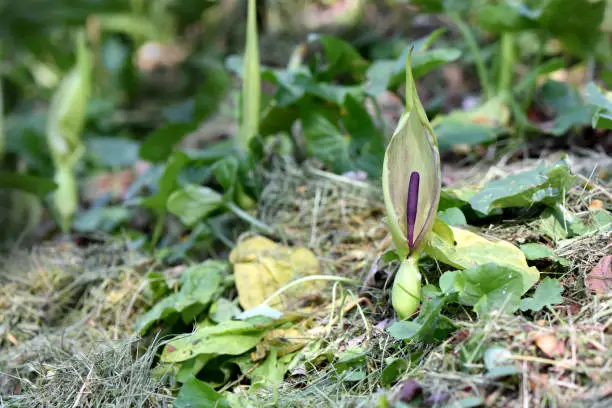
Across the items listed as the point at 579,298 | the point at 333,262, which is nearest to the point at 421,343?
the point at 579,298

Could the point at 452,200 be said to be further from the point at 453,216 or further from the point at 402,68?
the point at 402,68

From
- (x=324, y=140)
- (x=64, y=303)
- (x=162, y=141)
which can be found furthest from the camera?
(x=162, y=141)

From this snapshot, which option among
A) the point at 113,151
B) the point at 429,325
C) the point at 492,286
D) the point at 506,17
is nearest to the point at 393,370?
the point at 429,325

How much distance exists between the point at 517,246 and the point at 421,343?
10.5 inches

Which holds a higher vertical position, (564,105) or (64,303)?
(564,105)

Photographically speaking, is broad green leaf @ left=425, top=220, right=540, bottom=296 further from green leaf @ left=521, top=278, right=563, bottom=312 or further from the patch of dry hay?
the patch of dry hay

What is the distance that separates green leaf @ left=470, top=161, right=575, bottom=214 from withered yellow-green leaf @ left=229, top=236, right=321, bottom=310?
37 centimetres

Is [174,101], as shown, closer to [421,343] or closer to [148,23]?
[148,23]

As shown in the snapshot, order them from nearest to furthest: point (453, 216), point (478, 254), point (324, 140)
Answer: point (478, 254) < point (453, 216) < point (324, 140)

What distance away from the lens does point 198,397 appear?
902mm

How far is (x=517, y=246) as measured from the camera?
1003 millimetres

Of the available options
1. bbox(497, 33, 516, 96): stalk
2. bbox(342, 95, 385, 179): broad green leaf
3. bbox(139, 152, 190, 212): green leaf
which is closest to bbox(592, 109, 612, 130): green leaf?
bbox(342, 95, 385, 179): broad green leaf

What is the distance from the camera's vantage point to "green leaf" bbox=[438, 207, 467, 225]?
1053 millimetres

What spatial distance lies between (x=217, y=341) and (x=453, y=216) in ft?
1.58
